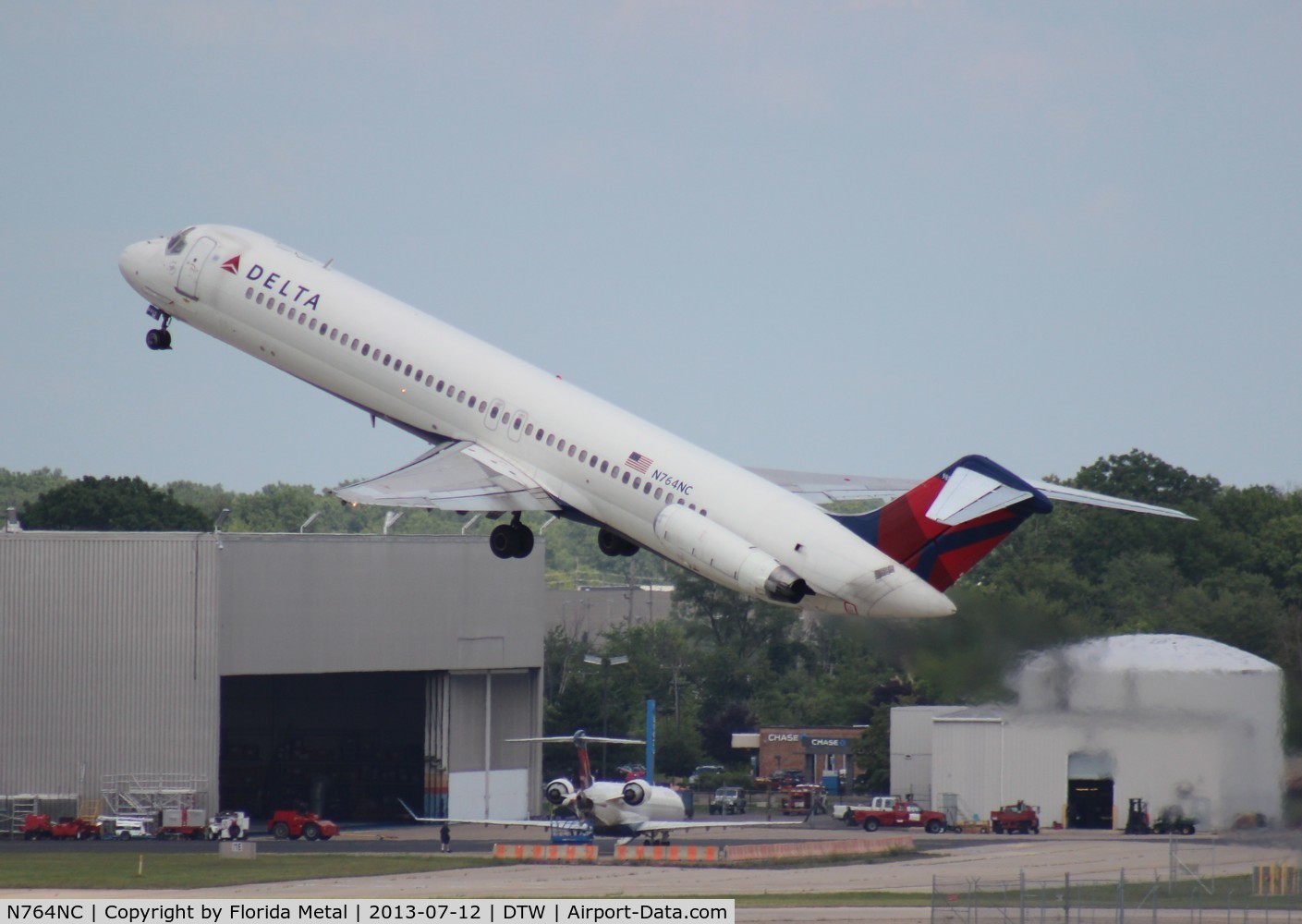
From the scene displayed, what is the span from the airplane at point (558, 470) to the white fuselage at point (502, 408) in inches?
1.6

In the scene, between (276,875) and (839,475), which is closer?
(839,475)

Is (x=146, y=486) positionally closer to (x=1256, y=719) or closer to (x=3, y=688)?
(x=3, y=688)

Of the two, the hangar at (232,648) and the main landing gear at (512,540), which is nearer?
the main landing gear at (512,540)

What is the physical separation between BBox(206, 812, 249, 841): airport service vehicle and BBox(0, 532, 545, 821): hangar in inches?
71.1

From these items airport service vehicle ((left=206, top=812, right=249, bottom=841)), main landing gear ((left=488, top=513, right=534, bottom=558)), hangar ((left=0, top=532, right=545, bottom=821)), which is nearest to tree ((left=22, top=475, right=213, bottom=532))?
hangar ((left=0, top=532, right=545, bottom=821))

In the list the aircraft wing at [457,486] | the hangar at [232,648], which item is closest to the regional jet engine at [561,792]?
the hangar at [232,648]

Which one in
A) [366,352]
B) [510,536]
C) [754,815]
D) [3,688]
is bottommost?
[754,815]

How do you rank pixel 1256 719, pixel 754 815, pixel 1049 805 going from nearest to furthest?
pixel 1256 719 < pixel 1049 805 < pixel 754 815

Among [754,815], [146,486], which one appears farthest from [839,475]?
[146,486]

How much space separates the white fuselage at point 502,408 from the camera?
113ft

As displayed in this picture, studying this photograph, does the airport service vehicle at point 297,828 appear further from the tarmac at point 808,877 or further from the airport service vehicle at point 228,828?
the tarmac at point 808,877

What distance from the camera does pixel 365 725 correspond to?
89.6 metres

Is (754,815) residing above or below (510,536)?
below

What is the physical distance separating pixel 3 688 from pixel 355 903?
1346 inches
